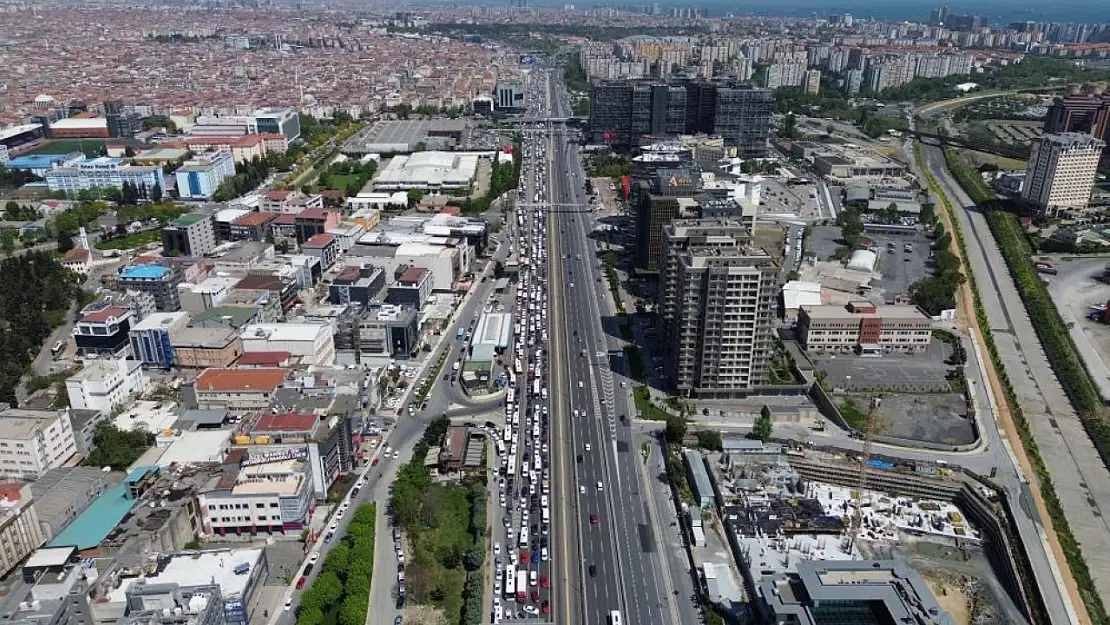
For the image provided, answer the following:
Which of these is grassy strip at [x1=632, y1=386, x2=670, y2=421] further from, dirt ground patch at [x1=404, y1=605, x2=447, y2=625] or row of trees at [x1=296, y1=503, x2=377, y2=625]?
dirt ground patch at [x1=404, y1=605, x2=447, y2=625]

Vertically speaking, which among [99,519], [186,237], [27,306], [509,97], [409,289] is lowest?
[99,519]

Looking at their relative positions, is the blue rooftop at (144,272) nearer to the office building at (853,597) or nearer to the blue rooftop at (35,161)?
the office building at (853,597)

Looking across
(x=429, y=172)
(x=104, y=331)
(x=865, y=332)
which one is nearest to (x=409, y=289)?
(x=104, y=331)

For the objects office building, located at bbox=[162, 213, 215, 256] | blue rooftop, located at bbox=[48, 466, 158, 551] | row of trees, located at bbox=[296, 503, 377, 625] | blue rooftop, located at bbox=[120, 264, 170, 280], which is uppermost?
blue rooftop, located at bbox=[120, 264, 170, 280]

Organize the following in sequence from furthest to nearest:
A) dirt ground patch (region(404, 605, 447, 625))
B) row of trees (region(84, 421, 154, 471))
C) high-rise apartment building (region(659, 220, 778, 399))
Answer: high-rise apartment building (region(659, 220, 778, 399)) < row of trees (region(84, 421, 154, 471)) < dirt ground patch (region(404, 605, 447, 625))

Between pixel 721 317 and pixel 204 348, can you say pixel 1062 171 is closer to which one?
pixel 721 317

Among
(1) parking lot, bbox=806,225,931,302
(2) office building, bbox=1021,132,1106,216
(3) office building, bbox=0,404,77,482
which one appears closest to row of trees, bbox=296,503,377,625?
(3) office building, bbox=0,404,77,482
